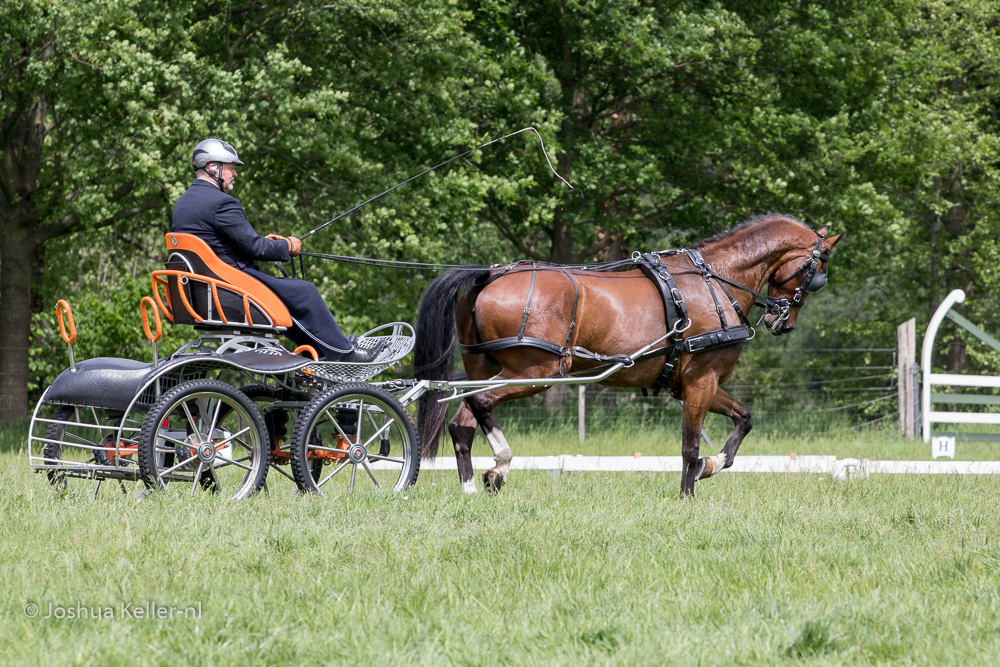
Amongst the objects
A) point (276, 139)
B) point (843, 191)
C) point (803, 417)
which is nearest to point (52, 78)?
point (276, 139)

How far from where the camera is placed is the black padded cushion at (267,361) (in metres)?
5.30

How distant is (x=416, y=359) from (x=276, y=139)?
21.1 ft

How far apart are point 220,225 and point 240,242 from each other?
0.14 metres

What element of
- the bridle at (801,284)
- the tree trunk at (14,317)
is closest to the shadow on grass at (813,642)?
the bridle at (801,284)

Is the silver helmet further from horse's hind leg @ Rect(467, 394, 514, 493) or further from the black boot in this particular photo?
horse's hind leg @ Rect(467, 394, 514, 493)

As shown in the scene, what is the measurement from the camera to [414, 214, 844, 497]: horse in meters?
6.70

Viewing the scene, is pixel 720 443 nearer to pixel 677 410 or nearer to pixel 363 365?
pixel 677 410

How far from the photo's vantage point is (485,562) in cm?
410

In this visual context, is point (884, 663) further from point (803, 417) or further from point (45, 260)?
point (45, 260)

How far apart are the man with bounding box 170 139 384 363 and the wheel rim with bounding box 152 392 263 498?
2.25 feet

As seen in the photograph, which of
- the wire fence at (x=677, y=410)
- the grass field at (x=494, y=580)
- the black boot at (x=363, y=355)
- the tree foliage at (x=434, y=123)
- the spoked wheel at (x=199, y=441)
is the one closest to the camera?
the grass field at (x=494, y=580)

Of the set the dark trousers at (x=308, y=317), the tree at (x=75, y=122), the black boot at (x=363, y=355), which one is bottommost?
the black boot at (x=363, y=355)

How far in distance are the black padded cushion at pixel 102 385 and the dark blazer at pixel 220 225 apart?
78cm

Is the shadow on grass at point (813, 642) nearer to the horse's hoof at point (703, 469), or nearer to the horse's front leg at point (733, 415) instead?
the horse's hoof at point (703, 469)
